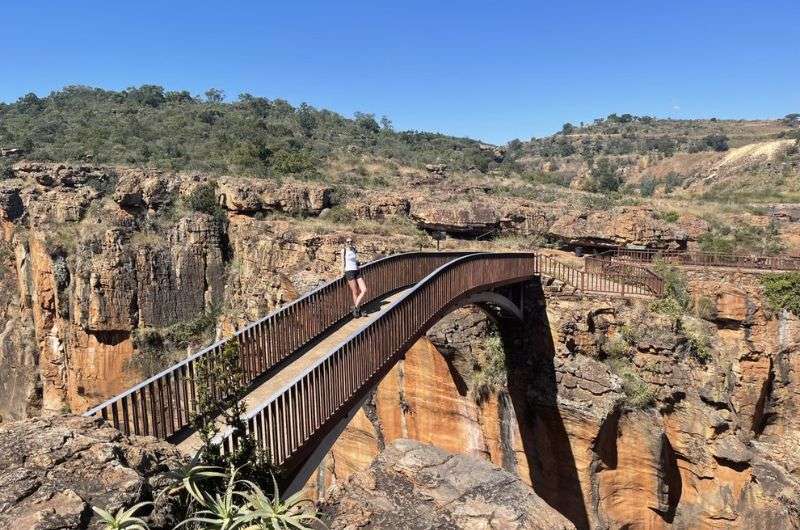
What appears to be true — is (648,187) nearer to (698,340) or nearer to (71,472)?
(698,340)

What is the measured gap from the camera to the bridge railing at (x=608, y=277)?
14.5 meters

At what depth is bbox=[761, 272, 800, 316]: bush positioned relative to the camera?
43.4 ft

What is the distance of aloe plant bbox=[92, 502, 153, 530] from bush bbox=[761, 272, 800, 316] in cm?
1540

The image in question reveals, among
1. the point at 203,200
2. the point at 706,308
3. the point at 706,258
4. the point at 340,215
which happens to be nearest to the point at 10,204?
the point at 203,200

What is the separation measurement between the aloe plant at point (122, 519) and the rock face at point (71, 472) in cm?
5

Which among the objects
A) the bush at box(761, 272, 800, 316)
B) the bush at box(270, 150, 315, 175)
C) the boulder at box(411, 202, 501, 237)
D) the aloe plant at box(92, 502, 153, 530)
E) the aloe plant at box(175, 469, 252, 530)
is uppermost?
the bush at box(270, 150, 315, 175)

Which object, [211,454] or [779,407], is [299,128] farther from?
[211,454]

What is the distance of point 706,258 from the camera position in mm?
15852

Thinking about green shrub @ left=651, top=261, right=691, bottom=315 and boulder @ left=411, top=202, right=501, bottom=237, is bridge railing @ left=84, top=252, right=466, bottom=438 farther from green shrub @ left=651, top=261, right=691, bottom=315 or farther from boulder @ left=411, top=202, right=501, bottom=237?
boulder @ left=411, top=202, right=501, bottom=237

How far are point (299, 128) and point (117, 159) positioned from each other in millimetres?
19487

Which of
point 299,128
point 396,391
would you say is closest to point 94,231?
point 396,391

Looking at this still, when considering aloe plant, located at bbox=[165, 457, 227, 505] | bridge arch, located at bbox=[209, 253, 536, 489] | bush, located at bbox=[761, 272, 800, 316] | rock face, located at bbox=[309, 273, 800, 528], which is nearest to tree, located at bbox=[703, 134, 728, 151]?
bush, located at bbox=[761, 272, 800, 316]

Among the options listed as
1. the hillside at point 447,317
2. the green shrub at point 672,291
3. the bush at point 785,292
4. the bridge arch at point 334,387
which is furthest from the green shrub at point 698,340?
the bridge arch at point 334,387

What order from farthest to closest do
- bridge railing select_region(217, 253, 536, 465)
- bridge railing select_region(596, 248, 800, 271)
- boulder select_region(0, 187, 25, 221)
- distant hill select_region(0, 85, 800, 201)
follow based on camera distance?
1. distant hill select_region(0, 85, 800, 201)
2. boulder select_region(0, 187, 25, 221)
3. bridge railing select_region(596, 248, 800, 271)
4. bridge railing select_region(217, 253, 536, 465)
